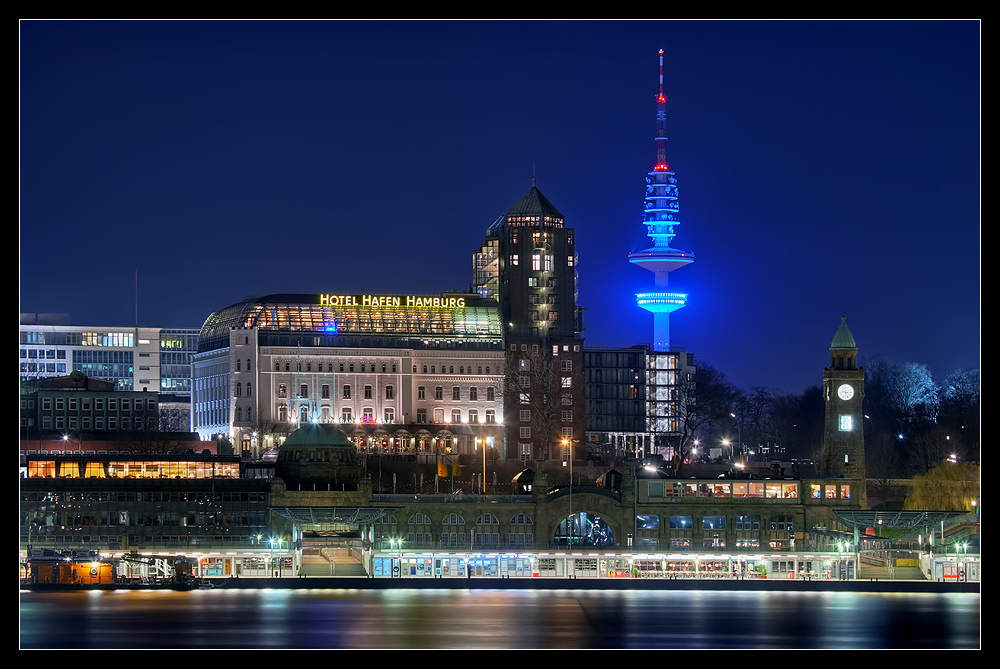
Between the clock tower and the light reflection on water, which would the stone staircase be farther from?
the clock tower

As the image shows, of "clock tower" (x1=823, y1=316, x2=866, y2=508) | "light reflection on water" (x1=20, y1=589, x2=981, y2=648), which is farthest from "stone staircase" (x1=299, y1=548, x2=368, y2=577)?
"clock tower" (x1=823, y1=316, x2=866, y2=508)

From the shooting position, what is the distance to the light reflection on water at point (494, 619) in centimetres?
14712

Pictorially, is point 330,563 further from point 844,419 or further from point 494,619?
point 844,419

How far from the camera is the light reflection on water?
5792 inches

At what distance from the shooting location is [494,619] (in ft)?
506

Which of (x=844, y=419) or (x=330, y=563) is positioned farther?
(x=844, y=419)

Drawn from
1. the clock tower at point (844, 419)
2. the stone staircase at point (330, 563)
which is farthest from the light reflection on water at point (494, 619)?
the clock tower at point (844, 419)

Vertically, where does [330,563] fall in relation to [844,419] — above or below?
below

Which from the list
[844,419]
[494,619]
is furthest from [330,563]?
[844,419]

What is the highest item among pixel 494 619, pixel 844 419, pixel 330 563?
pixel 844 419

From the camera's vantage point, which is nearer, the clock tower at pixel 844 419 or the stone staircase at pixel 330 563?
the stone staircase at pixel 330 563

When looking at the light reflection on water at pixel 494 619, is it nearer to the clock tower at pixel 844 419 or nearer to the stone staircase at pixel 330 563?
the stone staircase at pixel 330 563
